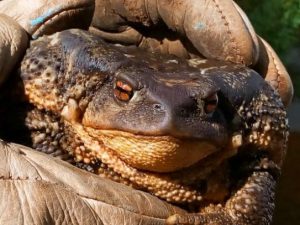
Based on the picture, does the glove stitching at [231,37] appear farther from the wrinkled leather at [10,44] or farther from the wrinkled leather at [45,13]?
the wrinkled leather at [10,44]

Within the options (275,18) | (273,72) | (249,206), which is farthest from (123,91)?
(275,18)

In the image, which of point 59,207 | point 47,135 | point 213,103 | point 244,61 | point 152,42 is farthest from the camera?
point 152,42

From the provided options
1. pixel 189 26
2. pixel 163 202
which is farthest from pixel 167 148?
pixel 189 26

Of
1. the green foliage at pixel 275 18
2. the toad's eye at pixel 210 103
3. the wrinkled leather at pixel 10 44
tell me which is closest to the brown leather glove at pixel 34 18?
the wrinkled leather at pixel 10 44

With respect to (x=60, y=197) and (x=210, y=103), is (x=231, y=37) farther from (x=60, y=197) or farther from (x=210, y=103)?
(x=60, y=197)

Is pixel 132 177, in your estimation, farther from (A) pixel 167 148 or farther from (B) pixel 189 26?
(B) pixel 189 26

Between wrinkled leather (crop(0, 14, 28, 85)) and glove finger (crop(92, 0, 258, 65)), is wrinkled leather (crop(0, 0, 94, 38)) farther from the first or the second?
glove finger (crop(92, 0, 258, 65))

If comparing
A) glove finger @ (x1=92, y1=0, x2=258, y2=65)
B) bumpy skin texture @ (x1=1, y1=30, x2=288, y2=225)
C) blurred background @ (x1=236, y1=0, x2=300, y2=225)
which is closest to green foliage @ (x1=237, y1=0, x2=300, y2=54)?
blurred background @ (x1=236, y1=0, x2=300, y2=225)
